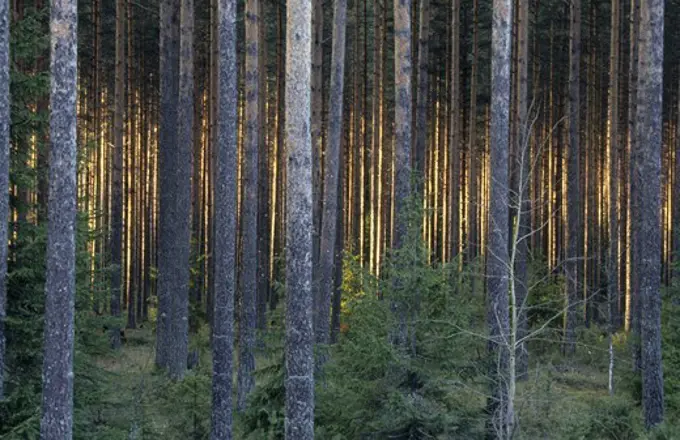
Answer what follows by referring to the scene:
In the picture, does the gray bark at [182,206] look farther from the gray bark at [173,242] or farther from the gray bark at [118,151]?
the gray bark at [118,151]

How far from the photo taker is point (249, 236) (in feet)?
54.5

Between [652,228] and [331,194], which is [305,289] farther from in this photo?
[331,194]

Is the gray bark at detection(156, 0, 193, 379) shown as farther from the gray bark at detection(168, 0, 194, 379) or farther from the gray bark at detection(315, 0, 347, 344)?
the gray bark at detection(315, 0, 347, 344)

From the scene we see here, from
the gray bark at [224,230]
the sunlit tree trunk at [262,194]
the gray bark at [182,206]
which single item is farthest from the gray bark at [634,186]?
the gray bark at [224,230]

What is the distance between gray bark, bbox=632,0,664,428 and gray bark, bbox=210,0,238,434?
7022 millimetres

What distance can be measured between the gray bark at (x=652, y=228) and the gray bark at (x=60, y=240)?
31.6 feet

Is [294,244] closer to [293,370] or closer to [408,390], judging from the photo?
[293,370]

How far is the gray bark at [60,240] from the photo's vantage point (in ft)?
30.3

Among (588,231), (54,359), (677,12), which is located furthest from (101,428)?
(677,12)

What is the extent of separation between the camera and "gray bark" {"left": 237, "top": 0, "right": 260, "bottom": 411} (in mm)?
16453

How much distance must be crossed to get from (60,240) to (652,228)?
32.3 feet

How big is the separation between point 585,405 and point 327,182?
6.28 metres

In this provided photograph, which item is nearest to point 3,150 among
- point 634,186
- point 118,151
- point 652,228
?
point 652,228

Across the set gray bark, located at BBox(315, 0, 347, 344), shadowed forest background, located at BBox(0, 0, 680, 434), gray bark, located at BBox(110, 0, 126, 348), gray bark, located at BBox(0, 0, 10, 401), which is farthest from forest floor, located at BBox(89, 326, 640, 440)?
gray bark, located at BBox(110, 0, 126, 348)
